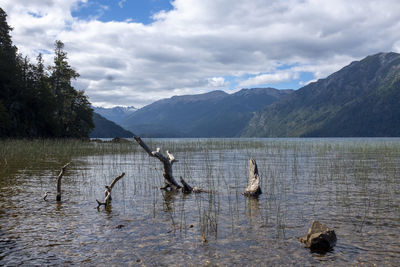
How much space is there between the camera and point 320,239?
631 centimetres

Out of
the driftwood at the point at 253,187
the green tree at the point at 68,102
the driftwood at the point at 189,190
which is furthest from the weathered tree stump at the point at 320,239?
→ the green tree at the point at 68,102

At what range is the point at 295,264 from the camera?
5.66m

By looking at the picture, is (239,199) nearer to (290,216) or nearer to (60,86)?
(290,216)

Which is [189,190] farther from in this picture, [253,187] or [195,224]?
[195,224]

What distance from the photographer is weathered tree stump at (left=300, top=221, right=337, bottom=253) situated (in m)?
6.31

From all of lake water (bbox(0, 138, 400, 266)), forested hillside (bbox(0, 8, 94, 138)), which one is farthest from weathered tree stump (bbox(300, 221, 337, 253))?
forested hillside (bbox(0, 8, 94, 138))

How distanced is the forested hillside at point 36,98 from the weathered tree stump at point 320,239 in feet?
128

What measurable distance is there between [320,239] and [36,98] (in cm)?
5102

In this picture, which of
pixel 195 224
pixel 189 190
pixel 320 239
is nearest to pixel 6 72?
pixel 189 190

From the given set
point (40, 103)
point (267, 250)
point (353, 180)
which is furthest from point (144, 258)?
point (40, 103)

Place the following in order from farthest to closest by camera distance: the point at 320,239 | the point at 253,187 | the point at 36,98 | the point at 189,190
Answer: the point at 36,98 < the point at 189,190 < the point at 253,187 < the point at 320,239

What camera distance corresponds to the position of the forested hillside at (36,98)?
44.0 metres

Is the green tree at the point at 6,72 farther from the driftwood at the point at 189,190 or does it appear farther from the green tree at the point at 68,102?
the driftwood at the point at 189,190

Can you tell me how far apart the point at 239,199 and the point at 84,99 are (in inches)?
2265
